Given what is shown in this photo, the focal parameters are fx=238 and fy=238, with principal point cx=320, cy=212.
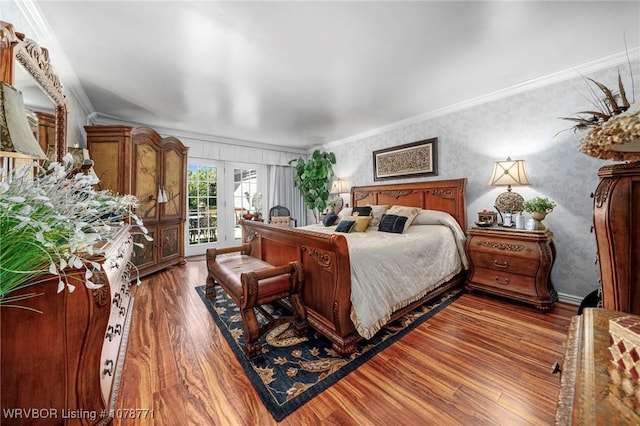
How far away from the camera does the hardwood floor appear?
1.24 meters

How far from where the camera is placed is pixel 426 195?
3.55 metres

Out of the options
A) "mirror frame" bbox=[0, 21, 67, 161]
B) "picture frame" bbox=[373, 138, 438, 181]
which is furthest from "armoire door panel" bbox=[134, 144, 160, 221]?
"picture frame" bbox=[373, 138, 438, 181]

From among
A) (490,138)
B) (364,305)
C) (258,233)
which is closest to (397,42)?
(490,138)

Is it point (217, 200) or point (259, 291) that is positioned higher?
point (217, 200)

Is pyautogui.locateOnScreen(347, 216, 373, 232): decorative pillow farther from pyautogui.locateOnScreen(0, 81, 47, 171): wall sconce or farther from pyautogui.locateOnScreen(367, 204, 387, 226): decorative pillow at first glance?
pyautogui.locateOnScreen(0, 81, 47, 171): wall sconce

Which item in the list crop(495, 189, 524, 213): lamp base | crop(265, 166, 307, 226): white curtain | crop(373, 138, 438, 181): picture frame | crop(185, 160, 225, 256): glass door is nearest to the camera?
crop(495, 189, 524, 213): lamp base

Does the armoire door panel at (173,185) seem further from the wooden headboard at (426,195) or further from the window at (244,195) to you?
the wooden headboard at (426,195)

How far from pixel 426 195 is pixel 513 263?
140 centimetres

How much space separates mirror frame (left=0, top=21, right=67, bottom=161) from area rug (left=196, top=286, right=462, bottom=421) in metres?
2.04

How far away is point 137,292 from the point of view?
9.40 ft

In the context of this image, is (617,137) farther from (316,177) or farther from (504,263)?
(316,177)

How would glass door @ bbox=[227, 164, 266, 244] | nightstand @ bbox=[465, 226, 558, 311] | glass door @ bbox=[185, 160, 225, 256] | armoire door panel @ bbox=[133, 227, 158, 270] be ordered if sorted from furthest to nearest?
glass door @ bbox=[227, 164, 266, 244]
glass door @ bbox=[185, 160, 225, 256]
armoire door panel @ bbox=[133, 227, 158, 270]
nightstand @ bbox=[465, 226, 558, 311]

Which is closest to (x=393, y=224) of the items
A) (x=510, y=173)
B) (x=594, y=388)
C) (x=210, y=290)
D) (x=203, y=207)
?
(x=510, y=173)

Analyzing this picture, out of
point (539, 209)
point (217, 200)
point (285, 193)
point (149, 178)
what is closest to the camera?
point (539, 209)
